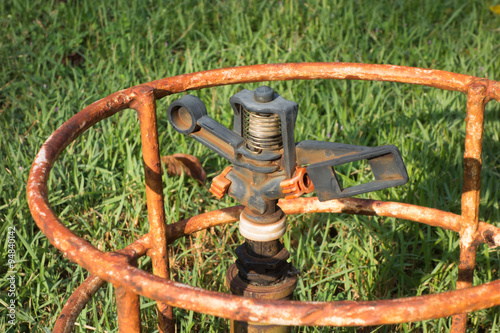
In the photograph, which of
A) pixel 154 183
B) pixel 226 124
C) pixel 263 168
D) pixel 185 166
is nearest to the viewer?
pixel 263 168

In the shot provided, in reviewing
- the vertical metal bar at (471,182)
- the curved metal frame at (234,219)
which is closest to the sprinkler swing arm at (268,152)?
the curved metal frame at (234,219)

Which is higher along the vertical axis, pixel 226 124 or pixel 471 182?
pixel 471 182

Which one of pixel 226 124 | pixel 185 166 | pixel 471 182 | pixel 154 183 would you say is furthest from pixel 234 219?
pixel 226 124

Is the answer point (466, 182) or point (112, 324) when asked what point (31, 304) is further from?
point (466, 182)

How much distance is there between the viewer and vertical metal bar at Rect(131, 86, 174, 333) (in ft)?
4.78

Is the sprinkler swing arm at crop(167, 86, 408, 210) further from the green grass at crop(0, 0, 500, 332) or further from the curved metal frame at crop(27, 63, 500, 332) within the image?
the green grass at crop(0, 0, 500, 332)

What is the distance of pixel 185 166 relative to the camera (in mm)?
2514

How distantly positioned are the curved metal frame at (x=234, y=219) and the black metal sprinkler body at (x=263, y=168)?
0.16 metres

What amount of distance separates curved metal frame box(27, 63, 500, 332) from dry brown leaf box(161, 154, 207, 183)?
2.50 ft

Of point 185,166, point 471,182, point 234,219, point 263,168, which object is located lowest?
point 185,166

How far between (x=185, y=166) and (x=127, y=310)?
Answer: 1430mm

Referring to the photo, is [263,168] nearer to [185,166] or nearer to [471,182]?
[471,182]

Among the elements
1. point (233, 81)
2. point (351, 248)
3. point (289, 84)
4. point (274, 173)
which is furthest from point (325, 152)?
point (289, 84)

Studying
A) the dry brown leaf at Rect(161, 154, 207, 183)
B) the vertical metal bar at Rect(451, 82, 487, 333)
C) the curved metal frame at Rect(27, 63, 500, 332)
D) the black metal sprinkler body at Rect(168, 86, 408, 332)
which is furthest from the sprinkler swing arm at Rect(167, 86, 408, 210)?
the dry brown leaf at Rect(161, 154, 207, 183)
